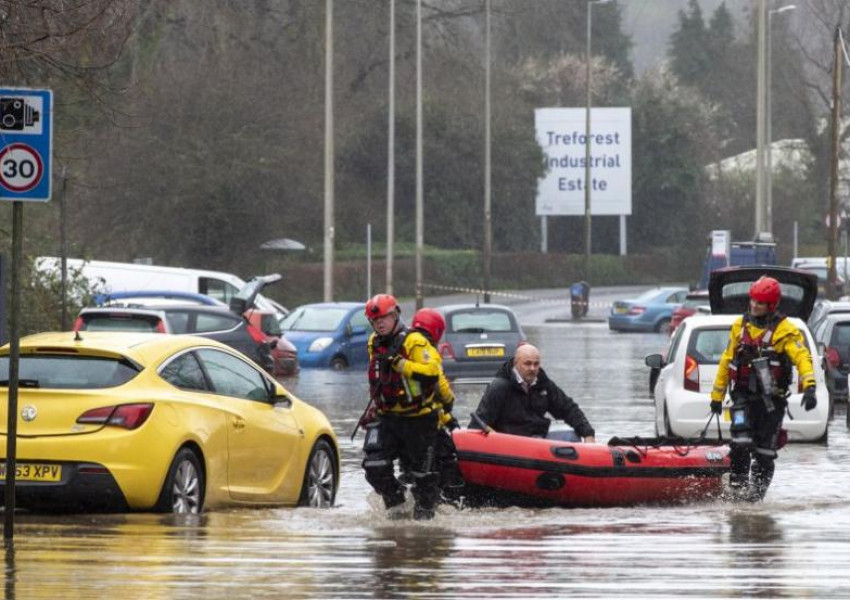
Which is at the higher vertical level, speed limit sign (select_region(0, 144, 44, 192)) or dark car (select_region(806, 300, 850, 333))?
speed limit sign (select_region(0, 144, 44, 192))

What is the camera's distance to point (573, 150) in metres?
88.4

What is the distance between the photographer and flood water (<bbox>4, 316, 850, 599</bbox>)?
9.55m

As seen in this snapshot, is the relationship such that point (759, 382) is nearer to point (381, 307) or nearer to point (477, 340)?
point (381, 307)

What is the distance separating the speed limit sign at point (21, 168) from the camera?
38.9 feet

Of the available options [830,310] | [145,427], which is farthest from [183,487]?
[830,310]

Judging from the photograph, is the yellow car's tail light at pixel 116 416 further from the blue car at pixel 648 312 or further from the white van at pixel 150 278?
the blue car at pixel 648 312

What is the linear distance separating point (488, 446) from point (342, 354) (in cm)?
2339

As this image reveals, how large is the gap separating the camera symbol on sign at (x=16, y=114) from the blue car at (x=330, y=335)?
25.3 m

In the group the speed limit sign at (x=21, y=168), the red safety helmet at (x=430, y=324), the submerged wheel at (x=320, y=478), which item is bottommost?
the submerged wheel at (x=320, y=478)

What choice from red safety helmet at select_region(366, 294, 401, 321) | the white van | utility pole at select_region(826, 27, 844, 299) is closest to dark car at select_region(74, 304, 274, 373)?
the white van

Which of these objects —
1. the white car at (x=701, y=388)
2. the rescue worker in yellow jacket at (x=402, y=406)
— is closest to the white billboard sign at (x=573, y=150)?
the white car at (x=701, y=388)

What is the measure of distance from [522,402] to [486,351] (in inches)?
747

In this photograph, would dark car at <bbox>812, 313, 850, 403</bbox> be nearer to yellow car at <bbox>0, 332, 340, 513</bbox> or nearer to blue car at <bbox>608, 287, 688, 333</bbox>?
yellow car at <bbox>0, 332, 340, 513</bbox>

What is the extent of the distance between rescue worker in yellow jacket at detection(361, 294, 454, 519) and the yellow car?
1.03 metres
